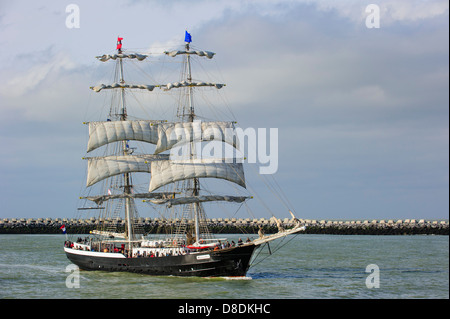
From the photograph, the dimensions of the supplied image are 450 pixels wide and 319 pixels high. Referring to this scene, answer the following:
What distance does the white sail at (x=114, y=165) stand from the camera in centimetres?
5278

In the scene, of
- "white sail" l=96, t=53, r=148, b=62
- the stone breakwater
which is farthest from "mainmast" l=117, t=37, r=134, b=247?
the stone breakwater

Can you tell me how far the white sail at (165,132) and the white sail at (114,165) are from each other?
1.48m

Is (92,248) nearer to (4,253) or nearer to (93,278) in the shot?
(93,278)

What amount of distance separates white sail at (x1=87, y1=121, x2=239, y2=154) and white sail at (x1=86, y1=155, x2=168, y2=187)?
58.1 inches

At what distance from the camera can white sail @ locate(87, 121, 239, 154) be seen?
4841 cm

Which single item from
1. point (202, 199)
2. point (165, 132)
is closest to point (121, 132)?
point (165, 132)

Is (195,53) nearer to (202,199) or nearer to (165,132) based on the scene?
(165,132)

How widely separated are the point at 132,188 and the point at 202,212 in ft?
28.7

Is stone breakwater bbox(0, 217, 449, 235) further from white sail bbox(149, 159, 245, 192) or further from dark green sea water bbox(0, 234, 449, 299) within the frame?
white sail bbox(149, 159, 245, 192)

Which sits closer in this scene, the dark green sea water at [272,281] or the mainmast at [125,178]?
the dark green sea water at [272,281]

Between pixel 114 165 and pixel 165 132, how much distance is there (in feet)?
21.1
